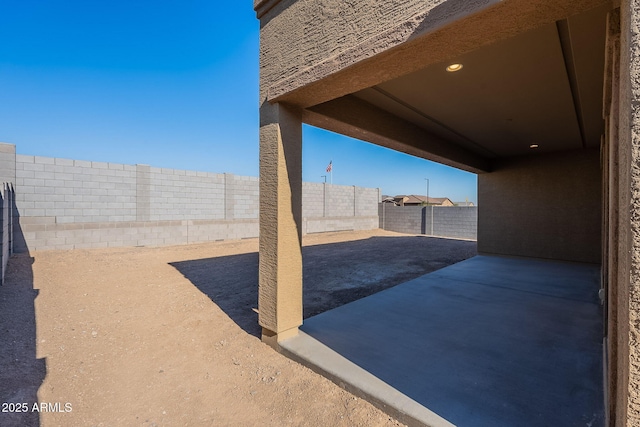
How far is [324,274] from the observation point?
6.36 metres

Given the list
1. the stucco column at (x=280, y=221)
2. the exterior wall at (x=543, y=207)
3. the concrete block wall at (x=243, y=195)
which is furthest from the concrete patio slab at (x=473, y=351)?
the concrete block wall at (x=243, y=195)

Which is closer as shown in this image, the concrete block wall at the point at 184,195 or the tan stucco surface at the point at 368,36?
the tan stucco surface at the point at 368,36

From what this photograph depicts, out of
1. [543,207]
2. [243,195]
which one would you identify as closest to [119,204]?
[243,195]

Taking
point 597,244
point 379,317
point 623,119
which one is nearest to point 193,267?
point 379,317

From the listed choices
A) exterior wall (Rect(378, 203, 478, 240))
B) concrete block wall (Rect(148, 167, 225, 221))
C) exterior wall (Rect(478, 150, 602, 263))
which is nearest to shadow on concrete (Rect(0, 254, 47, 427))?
concrete block wall (Rect(148, 167, 225, 221))

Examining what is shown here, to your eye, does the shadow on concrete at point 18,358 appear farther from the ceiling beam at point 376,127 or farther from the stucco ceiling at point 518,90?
the stucco ceiling at point 518,90

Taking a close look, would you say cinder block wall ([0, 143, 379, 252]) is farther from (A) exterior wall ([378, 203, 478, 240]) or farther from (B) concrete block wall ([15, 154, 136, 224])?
(A) exterior wall ([378, 203, 478, 240])

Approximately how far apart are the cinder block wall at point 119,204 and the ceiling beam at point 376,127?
902 cm

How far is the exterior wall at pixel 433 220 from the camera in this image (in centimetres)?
1450

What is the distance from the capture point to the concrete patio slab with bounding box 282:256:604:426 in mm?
2001

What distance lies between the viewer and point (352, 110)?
3613mm

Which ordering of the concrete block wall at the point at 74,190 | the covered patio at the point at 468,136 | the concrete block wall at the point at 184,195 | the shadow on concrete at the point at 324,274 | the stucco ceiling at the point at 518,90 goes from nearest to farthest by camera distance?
the covered patio at the point at 468,136 < the stucco ceiling at the point at 518,90 < the shadow on concrete at the point at 324,274 < the concrete block wall at the point at 74,190 < the concrete block wall at the point at 184,195

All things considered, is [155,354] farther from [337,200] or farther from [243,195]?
[337,200]

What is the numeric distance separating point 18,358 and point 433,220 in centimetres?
1621
